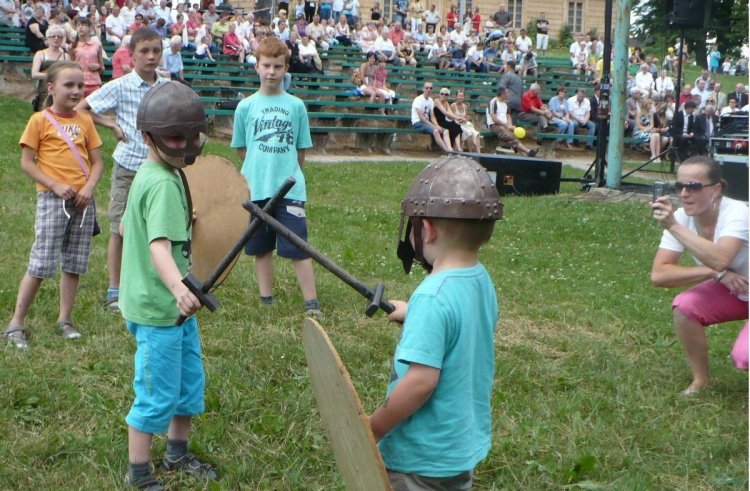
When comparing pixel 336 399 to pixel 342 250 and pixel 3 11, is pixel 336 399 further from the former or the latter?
pixel 3 11

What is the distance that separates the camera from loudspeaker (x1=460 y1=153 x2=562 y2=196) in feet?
47.3

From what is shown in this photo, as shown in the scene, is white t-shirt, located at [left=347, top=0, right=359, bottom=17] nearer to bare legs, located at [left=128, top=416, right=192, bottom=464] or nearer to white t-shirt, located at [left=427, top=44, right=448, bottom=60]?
white t-shirt, located at [left=427, top=44, right=448, bottom=60]

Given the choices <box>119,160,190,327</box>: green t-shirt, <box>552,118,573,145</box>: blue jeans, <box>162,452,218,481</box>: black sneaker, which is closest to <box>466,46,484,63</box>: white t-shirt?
<box>552,118,573,145</box>: blue jeans

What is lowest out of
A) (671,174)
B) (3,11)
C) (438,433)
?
(671,174)

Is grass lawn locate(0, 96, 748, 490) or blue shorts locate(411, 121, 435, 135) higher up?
blue shorts locate(411, 121, 435, 135)

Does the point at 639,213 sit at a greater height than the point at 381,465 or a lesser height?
lesser

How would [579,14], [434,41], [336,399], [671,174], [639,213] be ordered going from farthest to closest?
[579,14], [434,41], [671,174], [639,213], [336,399]

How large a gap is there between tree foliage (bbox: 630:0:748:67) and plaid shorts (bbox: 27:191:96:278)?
43.5 metres

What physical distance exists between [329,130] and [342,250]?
11898mm

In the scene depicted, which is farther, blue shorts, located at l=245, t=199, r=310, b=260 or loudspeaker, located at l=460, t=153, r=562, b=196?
loudspeaker, located at l=460, t=153, r=562, b=196

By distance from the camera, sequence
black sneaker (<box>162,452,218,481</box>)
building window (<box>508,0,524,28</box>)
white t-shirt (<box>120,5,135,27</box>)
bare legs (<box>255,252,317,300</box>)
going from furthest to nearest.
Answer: building window (<box>508,0,524,28</box>) < white t-shirt (<box>120,5,135,27</box>) < bare legs (<box>255,252,317,300</box>) < black sneaker (<box>162,452,218,481</box>)

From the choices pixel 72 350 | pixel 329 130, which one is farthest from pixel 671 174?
pixel 72 350

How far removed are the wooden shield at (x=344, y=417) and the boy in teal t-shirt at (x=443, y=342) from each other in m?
0.11

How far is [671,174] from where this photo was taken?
66.4ft
